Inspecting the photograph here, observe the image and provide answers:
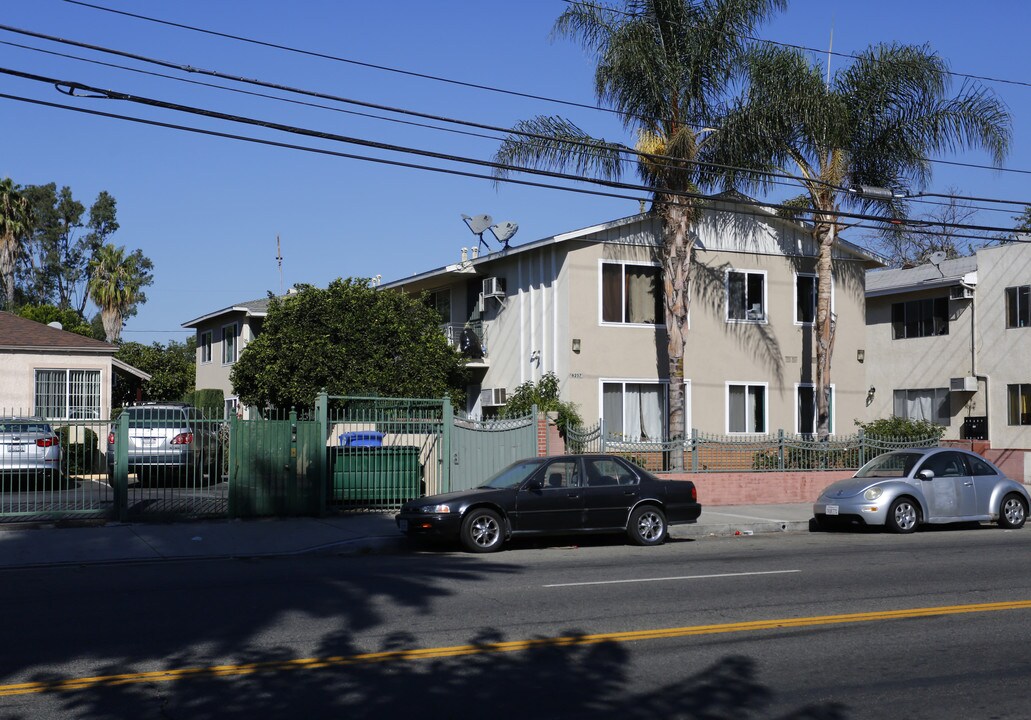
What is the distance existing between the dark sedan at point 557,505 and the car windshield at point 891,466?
3.91 meters

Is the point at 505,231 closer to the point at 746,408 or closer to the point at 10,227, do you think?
the point at 746,408

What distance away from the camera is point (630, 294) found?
2650 centimetres

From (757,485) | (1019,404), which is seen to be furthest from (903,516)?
(1019,404)

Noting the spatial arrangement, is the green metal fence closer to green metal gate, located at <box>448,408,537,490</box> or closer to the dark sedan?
green metal gate, located at <box>448,408,537,490</box>

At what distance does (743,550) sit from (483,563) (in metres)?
4.16

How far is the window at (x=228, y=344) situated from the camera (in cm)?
3678

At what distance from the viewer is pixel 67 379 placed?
27.1m

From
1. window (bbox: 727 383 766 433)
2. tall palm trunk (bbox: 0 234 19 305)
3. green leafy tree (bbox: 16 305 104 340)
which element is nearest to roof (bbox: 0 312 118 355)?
green leafy tree (bbox: 16 305 104 340)

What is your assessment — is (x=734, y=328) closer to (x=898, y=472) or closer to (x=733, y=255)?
(x=733, y=255)

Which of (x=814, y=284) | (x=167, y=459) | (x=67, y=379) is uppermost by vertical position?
(x=814, y=284)

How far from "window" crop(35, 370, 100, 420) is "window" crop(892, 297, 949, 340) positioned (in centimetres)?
2404

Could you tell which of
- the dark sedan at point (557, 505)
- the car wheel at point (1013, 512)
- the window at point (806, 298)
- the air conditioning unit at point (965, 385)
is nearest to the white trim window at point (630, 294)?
the window at point (806, 298)

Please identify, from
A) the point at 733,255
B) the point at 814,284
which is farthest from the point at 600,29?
the point at 814,284

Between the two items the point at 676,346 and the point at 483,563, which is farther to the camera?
the point at 676,346
